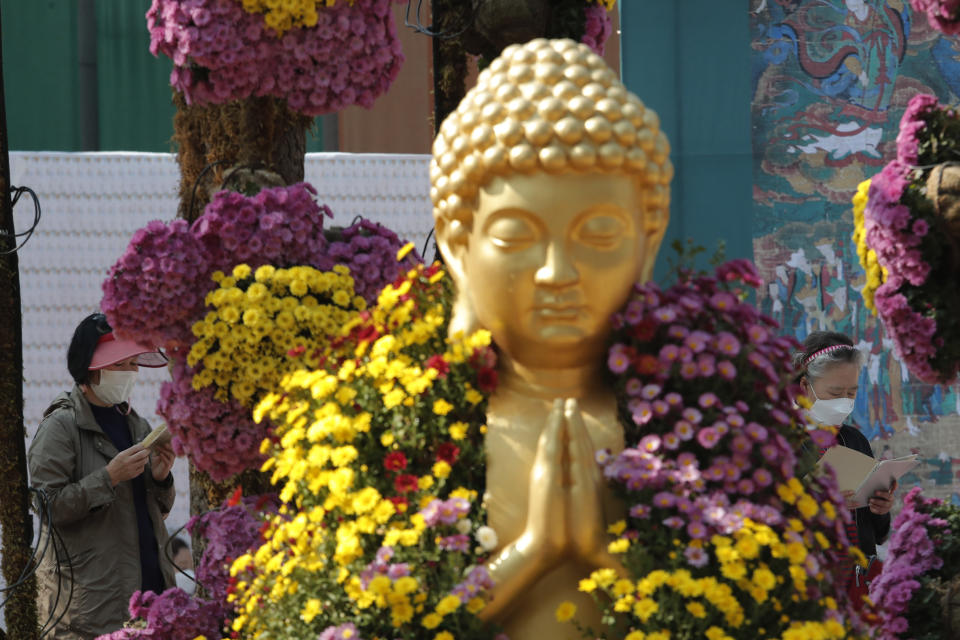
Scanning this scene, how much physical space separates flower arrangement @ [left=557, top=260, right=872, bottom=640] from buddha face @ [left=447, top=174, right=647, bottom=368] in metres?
0.10

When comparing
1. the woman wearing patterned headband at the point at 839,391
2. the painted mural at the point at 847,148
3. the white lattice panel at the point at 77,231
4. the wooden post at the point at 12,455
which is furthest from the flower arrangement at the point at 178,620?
the painted mural at the point at 847,148

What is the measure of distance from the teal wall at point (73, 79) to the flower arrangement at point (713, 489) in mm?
6001

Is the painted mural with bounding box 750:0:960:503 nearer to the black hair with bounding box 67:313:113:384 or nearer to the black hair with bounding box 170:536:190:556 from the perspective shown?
the black hair with bounding box 170:536:190:556

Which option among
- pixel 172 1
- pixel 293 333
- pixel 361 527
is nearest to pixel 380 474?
pixel 361 527

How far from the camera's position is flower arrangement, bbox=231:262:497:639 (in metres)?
2.77

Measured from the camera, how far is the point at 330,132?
8.49 m

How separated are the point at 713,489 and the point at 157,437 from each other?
2.45 m

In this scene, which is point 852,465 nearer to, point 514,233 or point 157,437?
point 514,233

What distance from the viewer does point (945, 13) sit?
351 centimetres

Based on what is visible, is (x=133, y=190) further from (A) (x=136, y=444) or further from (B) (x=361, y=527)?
(B) (x=361, y=527)

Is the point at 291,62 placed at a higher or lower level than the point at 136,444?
higher

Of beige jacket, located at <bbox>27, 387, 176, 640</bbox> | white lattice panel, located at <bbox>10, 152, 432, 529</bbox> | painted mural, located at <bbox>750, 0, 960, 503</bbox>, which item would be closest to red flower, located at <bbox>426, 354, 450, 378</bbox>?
beige jacket, located at <bbox>27, 387, 176, 640</bbox>

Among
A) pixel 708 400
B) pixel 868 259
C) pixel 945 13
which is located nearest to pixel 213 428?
pixel 708 400

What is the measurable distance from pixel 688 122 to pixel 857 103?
108cm
